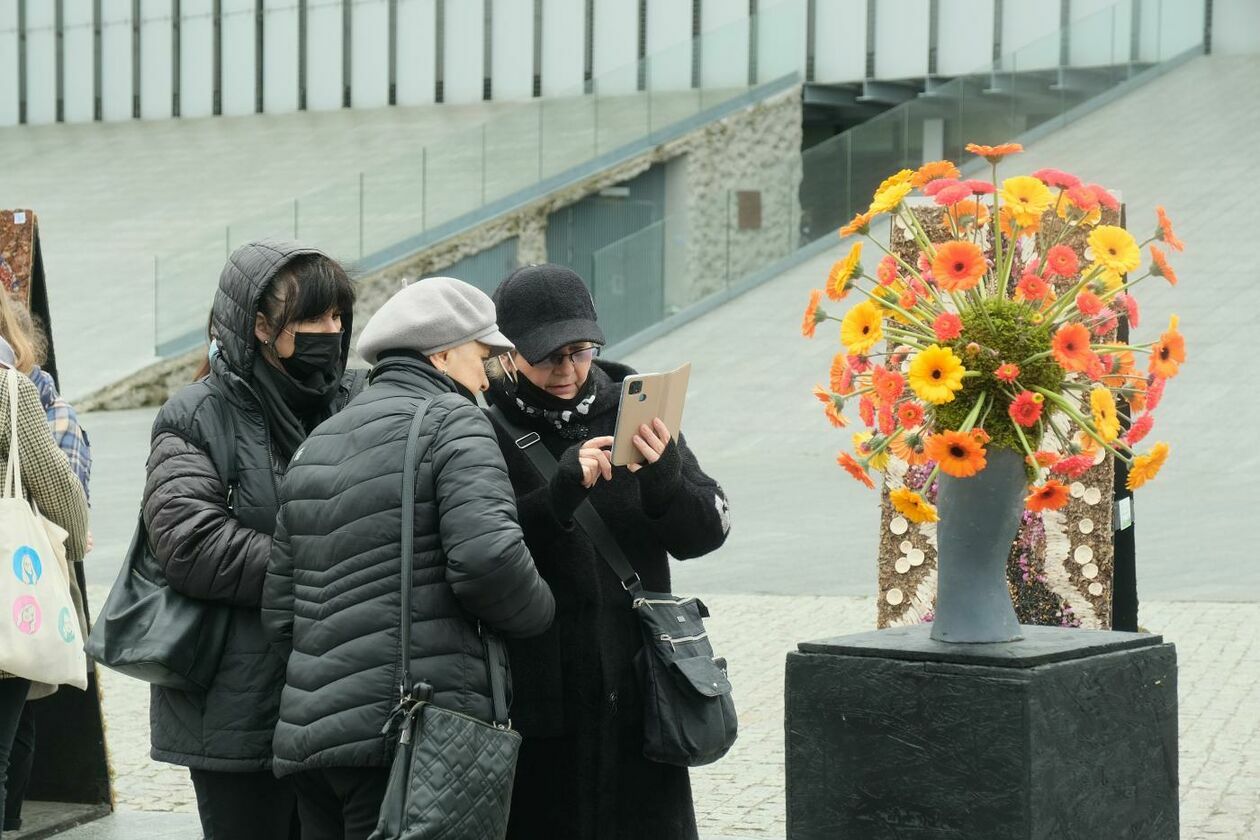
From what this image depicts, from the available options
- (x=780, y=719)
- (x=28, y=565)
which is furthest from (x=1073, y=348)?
(x=780, y=719)

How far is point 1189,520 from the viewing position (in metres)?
12.7

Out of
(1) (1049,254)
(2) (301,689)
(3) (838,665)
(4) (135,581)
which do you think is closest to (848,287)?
(1) (1049,254)

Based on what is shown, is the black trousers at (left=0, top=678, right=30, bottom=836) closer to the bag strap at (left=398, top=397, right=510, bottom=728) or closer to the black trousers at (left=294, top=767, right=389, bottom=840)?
the black trousers at (left=294, top=767, right=389, bottom=840)

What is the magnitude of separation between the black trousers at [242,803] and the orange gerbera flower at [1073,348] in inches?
76.1

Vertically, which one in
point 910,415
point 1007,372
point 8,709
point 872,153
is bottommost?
point 872,153

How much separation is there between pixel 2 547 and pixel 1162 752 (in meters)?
2.81

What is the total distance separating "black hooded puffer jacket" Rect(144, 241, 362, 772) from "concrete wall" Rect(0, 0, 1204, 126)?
70.2 ft

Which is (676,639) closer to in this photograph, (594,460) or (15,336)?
(594,460)

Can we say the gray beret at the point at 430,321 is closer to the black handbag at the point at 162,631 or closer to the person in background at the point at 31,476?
the black handbag at the point at 162,631

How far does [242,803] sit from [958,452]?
1.78 m

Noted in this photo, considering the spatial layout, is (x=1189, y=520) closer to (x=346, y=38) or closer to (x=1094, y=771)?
(x=1094, y=771)

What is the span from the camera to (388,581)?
3.48 meters

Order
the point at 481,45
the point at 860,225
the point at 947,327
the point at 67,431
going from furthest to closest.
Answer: the point at 481,45 → the point at 67,431 → the point at 860,225 → the point at 947,327

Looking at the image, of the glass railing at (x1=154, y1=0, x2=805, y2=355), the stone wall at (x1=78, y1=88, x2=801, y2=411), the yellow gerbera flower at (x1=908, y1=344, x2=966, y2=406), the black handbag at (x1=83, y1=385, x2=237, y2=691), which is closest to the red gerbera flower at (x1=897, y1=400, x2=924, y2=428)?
the yellow gerbera flower at (x1=908, y1=344, x2=966, y2=406)
